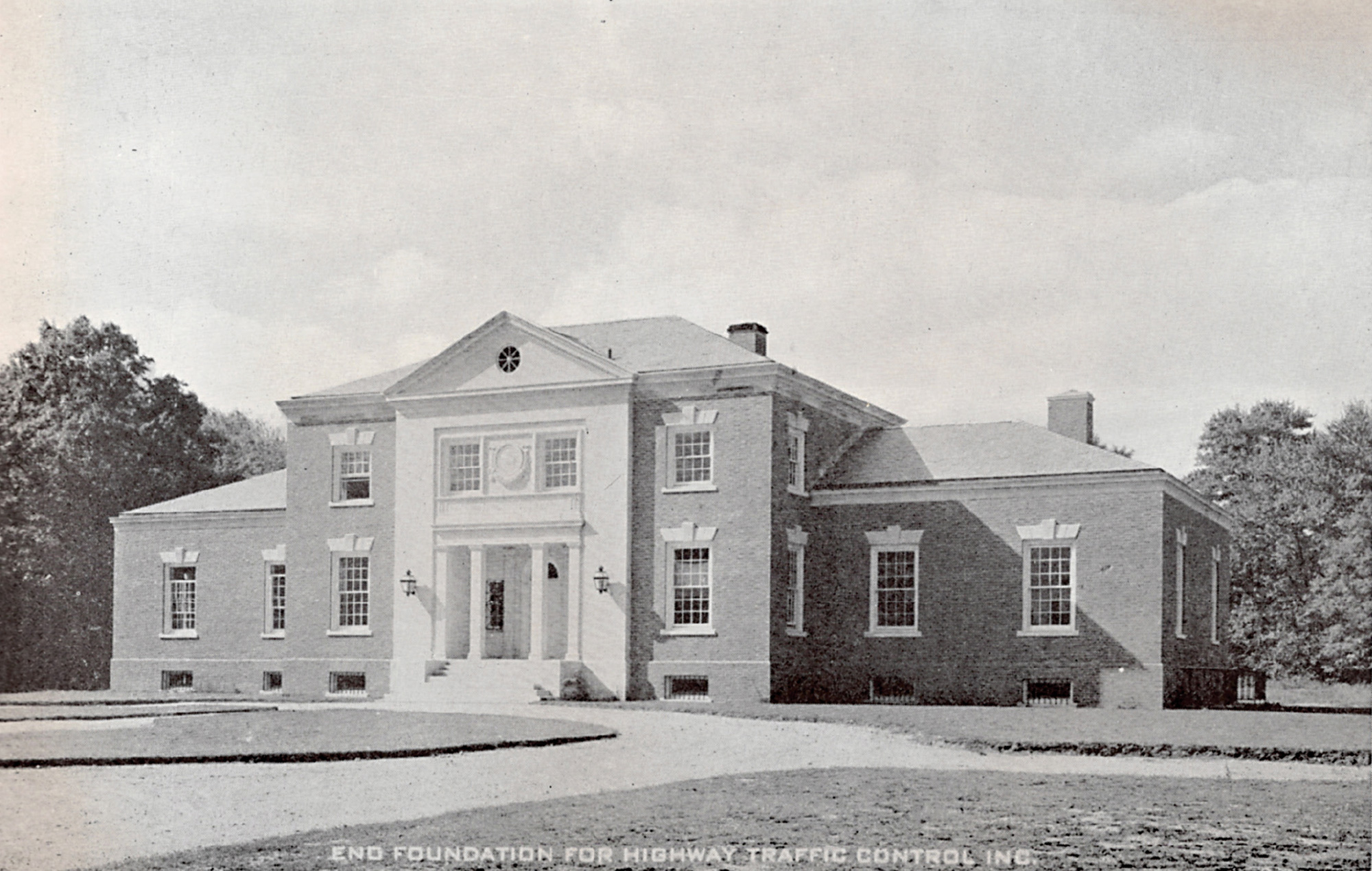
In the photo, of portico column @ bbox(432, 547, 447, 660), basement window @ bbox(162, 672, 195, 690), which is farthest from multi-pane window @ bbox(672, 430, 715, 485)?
basement window @ bbox(162, 672, 195, 690)

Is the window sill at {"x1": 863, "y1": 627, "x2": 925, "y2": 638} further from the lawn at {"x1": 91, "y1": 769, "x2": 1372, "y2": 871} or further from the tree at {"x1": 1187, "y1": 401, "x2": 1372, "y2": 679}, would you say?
the lawn at {"x1": 91, "y1": 769, "x2": 1372, "y2": 871}

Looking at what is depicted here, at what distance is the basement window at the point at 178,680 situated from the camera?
3634 cm

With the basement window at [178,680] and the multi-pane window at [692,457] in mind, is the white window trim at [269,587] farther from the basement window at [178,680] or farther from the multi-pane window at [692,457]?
the multi-pane window at [692,457]

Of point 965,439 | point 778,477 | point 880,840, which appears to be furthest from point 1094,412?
point 880,840

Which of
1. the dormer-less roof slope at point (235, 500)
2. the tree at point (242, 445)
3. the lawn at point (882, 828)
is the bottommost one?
the lawn at point (882, 828)

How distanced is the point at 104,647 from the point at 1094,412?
84.0ft

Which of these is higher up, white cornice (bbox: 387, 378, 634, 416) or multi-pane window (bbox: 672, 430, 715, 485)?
white cornice (bbox: 387, 378, 634, 416)

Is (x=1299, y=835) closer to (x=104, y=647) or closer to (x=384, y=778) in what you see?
(x=384, y=778)

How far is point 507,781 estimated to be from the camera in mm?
15125

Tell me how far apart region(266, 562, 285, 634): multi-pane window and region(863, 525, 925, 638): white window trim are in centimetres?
1403

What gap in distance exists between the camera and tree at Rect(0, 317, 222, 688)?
94.4ft

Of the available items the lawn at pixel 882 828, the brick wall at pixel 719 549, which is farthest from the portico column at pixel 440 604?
the lawn at pixel 882 828

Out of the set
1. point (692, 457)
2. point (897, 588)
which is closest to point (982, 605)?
point (897, 588)

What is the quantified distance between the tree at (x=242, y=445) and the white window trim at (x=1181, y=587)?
25269mm
